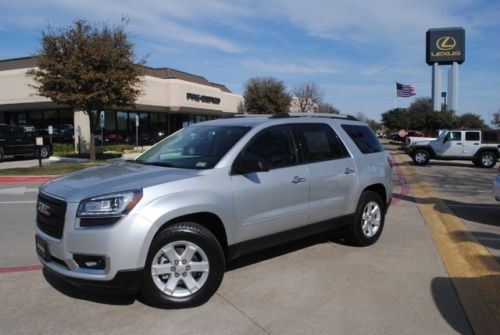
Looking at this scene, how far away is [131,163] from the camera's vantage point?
18.6ft

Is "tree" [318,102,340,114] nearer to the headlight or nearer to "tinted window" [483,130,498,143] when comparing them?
"tinted window" [483,130,498,143]

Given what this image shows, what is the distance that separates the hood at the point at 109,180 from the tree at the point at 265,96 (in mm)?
43700

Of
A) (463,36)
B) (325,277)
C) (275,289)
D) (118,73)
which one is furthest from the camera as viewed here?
(463,36)

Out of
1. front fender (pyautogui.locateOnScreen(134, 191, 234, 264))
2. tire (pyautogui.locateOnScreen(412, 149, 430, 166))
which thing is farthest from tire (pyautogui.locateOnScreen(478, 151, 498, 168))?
front fender (pyautogui.locateOnScreen(134, 191, 234, 264))

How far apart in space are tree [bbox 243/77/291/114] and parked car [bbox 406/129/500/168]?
25.7 metres

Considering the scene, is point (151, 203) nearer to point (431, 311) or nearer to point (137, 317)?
point (137, 317)

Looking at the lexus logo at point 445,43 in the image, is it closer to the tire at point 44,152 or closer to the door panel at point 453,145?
the door panel at point 453,145

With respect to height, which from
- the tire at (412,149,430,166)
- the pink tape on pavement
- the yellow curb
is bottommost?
the yellow curb

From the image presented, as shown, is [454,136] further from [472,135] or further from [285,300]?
[285,300]

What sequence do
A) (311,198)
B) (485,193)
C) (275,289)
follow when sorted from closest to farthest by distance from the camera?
(275,289) → (311,198) → (485,193)

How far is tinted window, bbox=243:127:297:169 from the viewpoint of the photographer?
534 cm

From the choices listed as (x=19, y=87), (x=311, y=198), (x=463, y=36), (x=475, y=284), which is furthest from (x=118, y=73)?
(x=463, y=36)

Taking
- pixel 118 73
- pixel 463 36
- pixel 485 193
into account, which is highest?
pixel 463 36

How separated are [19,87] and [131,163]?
2897 centimetres
